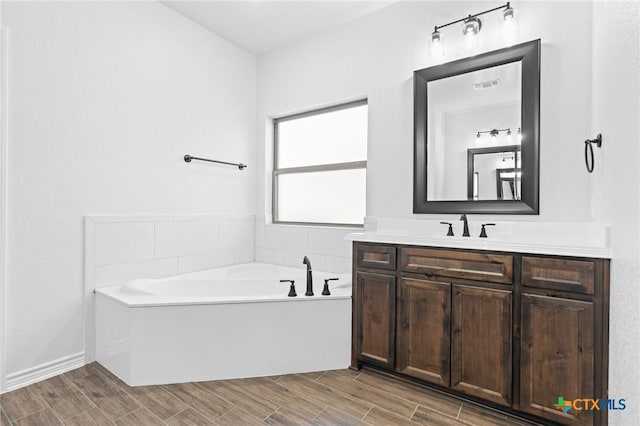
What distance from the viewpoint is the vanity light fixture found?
2.13 m

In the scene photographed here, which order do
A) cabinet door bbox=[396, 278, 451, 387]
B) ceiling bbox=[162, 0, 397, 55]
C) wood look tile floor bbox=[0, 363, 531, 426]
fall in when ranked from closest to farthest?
wood look tile floor bbox=[0, 363, 531, 426] < cabinet door bbox=[396, 278, 451, 387] < ceiling bbox=[162, 0, 397, 55]

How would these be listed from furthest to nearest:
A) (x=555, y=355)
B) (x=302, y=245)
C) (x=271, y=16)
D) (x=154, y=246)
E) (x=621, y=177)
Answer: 1. (x=302, y=245)
2. (x=271, y=16)
3. (x=154, y=246)
4. (x=555, y=355)
5. (x=621, y=177)

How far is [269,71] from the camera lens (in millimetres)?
3539

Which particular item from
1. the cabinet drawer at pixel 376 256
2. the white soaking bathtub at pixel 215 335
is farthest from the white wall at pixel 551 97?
the white soaking bathtub at pixel 215 335

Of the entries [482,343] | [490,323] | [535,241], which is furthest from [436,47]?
[482,343]

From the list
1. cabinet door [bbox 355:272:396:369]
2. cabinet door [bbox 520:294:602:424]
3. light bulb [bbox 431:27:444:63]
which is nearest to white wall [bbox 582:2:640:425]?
cabinet door [bbox 520:294:602:424]

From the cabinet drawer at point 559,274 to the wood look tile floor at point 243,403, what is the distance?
0.75 m

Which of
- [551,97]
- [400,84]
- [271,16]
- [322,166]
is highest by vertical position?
[271,16]

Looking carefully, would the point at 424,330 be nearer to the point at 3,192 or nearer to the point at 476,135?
the point at 476,135

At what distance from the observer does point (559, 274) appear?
1619 mm

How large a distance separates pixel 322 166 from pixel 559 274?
2.14 metres

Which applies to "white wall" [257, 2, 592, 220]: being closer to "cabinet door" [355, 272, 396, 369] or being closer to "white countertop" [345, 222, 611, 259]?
"white countertop" [345, 222, 611, 259]

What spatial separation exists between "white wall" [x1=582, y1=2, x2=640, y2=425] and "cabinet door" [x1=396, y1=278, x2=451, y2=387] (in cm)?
72

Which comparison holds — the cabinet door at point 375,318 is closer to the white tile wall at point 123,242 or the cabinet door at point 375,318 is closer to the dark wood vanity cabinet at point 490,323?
the dark wood vanity cabinet at point 490,323
